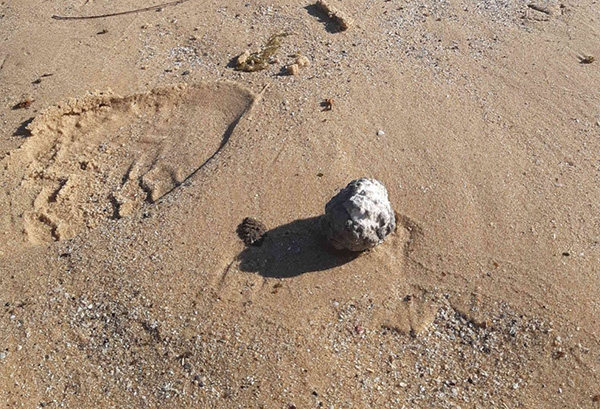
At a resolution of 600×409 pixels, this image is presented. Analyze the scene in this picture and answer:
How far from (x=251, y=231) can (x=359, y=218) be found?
91cm

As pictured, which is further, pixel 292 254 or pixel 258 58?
pixel 258 58

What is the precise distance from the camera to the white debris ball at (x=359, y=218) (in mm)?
3814

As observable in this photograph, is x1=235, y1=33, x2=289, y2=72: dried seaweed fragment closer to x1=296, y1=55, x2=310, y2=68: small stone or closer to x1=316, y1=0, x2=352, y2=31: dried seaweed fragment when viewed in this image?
x1=296, y1=55, x2=310, y2=68: small stone

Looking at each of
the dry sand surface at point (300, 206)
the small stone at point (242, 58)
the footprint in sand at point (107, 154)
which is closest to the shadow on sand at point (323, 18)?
the dry sand surface at point (300, 206)

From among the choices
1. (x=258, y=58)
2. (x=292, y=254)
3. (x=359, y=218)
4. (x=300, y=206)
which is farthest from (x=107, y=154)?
(x=359, y=218)

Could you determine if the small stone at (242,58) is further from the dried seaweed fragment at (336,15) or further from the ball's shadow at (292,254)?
the ball's shadow at (292,254)

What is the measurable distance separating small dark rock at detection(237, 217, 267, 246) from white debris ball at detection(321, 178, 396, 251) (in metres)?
0.52

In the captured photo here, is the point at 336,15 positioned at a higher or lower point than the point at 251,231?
higher

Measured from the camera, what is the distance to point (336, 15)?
616cm

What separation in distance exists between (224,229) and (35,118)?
248cm

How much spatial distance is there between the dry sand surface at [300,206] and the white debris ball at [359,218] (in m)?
0.23

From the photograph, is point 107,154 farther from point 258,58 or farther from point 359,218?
point 359,218

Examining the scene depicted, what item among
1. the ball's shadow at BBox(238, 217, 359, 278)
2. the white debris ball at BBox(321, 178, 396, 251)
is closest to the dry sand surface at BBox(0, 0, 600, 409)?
the ball's shadow at BBox(238, 217, 359, 278)

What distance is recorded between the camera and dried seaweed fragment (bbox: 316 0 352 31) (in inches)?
239
